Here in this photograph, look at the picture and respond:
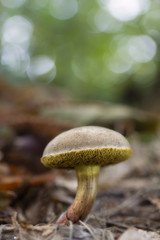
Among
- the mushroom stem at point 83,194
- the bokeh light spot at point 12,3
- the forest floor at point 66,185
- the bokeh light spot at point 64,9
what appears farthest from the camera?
the bokeh light spot at point 64,9

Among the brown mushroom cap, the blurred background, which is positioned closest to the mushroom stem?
the brown mushroom cap

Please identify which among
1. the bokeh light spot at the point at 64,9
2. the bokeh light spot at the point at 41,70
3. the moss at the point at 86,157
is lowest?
the moss at the point at 86,157

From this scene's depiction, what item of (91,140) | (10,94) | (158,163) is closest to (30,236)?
(91,140)

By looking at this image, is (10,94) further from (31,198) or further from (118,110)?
(31,198)

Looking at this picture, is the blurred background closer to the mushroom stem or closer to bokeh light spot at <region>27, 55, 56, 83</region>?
bokeh light spot at <region>27, 55, 56, 83</region>

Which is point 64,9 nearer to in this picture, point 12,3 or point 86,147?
point 12,3

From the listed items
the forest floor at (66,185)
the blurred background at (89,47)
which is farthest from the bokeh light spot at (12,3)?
the forest floor at (66,185)

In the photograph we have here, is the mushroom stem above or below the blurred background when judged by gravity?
below

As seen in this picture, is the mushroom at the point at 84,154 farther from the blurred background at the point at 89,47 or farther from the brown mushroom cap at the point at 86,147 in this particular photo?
the blurred background at the point at 89,47
